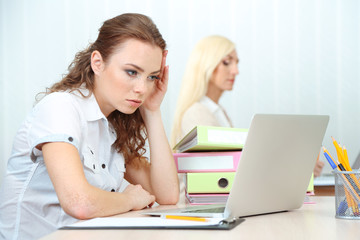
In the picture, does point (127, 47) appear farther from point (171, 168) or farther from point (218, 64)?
point (218, 64)

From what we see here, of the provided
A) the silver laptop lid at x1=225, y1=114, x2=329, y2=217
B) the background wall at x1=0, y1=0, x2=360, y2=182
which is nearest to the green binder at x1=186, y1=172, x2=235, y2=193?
the silver laptop lid at x1=225, y1=114, x2=329, y2=217

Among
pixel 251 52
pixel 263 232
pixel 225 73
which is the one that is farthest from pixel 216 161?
pixel 251 52

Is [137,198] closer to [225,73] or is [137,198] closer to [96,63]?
[96,63]

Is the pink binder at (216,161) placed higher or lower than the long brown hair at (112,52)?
lower

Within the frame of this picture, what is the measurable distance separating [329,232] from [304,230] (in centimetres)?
5

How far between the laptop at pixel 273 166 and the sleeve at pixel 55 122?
35 centimetres

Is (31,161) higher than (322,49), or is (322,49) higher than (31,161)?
(322,49)

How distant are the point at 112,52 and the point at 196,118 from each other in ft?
4.16

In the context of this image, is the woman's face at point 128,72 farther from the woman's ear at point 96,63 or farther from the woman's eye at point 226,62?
the woman's eye at point 226,62

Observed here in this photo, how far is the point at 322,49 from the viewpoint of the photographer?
3619 mm

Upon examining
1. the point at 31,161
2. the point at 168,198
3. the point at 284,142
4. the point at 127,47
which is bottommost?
the point at 168,198

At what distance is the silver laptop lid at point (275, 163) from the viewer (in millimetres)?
932

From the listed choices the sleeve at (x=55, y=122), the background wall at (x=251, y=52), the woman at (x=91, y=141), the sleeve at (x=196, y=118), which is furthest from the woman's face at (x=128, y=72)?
the background wall at (x=251, y=52)

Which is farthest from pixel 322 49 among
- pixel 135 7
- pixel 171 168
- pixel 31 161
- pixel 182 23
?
pixel 31 161
